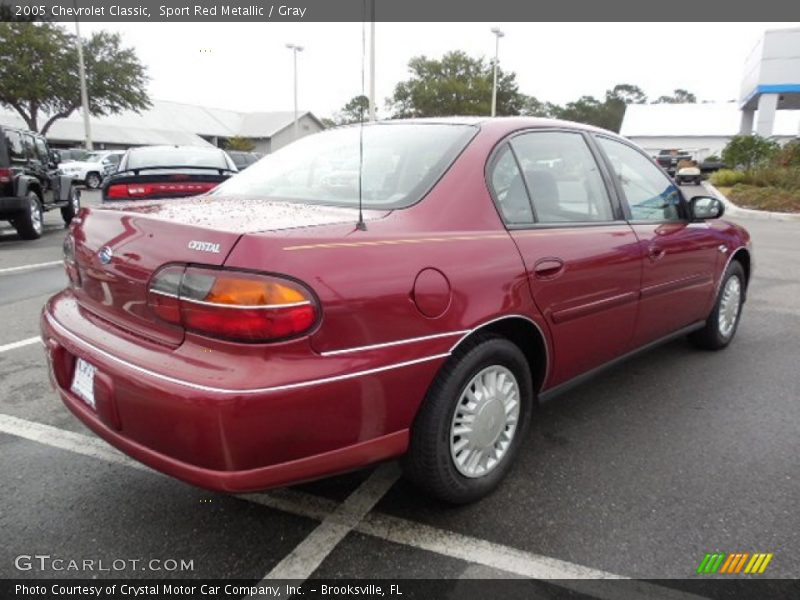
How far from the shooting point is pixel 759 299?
6.32m

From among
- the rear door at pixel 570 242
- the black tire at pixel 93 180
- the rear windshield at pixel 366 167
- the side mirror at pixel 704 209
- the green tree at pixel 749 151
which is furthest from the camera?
the black tire at pixel 93 180

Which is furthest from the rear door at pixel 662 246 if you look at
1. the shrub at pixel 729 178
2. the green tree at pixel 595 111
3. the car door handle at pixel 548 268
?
the green tree at pixel 595 111

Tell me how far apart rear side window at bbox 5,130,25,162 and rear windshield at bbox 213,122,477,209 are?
8.35 m

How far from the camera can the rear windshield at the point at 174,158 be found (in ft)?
29.5

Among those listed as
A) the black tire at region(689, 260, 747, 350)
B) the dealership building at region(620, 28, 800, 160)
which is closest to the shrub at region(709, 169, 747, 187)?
the dealership building at region(620, 28, 800, 160)

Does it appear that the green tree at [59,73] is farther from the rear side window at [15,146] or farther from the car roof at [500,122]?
the car roof at [500,122]

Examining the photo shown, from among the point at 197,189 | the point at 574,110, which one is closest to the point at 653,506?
the point at 197,189

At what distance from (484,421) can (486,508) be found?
37 centimetres

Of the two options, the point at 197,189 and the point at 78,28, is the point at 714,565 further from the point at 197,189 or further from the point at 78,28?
the point at 78,28

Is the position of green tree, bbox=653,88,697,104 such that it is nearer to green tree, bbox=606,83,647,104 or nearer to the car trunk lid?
green tree, bbox=606,83,647,104

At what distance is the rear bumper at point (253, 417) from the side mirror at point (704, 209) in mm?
2454

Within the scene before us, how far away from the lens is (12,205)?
31.5ft

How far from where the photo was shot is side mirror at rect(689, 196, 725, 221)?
384 centimetres

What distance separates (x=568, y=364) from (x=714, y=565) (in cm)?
100
